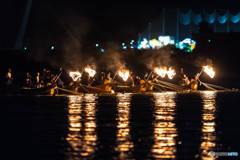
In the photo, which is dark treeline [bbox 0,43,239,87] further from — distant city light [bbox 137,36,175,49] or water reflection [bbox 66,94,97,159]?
water reflection [bbox 66,94,97,159]

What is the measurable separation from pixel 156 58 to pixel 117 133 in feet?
228

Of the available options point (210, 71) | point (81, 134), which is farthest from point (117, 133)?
point (210, 71)

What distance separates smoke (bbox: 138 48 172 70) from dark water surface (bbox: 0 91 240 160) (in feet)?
192

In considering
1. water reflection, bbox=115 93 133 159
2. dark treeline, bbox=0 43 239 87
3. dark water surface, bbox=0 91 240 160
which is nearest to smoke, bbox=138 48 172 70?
dark treeline, bbox=0 43 239 87

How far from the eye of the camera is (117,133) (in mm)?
10992

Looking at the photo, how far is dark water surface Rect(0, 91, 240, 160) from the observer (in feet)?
28.6

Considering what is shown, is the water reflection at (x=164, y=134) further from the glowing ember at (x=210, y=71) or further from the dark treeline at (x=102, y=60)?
the dark treeline at (x=102, y=60)

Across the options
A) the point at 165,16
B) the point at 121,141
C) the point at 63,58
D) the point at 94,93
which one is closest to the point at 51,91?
the point at 94,93

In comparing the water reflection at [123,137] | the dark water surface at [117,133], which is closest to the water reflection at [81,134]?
the dark water surface at [117,133]

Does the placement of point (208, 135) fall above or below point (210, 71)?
below

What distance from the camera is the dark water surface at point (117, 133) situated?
28.6 ft

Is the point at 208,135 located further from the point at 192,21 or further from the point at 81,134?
the point at 192,21

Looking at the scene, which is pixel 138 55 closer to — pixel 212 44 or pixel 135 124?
pixel 212 44

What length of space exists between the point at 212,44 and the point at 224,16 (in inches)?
570
